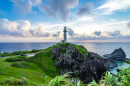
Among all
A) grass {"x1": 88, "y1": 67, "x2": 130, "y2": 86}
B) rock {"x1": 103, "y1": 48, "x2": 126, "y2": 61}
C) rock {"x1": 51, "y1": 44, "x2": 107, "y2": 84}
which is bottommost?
rock {"x1": 103, "y1": 48, "x2": 126, "y2": 61}

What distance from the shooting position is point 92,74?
2516cm

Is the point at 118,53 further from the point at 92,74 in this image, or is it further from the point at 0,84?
the point at 0,84

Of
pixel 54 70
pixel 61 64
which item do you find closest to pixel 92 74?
pixel 61 64

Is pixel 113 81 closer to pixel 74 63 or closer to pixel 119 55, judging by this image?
pixel 74 63

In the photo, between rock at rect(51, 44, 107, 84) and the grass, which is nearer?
the grass

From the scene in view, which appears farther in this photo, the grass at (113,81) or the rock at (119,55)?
the rock at (119,55)

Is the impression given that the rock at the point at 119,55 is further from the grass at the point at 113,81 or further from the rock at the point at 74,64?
the grass at the point at 113,81

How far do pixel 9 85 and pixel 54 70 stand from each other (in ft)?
48.9

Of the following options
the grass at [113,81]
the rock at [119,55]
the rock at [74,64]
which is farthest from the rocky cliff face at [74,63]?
the rock at [119,55]

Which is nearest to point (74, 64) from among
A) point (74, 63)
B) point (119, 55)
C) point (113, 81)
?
point (74, 63)

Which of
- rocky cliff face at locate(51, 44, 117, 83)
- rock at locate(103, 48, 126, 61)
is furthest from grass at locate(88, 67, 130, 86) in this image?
rock at locate(103, 48, 126, 61)

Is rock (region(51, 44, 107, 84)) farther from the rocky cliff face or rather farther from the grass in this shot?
the grass

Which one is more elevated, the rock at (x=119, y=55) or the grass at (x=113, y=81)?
the grass at (x=113, y=81)

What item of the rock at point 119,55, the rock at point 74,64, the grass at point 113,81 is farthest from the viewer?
the rock at point 119,55
